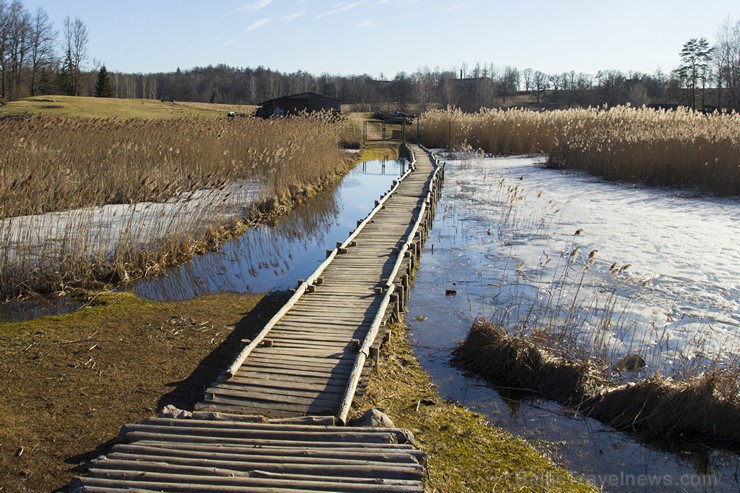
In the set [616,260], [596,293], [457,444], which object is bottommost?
[457,444]

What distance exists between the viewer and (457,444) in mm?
4746

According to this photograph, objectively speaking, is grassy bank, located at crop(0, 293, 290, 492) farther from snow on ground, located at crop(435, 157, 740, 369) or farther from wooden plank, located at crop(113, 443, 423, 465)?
snow on ground, located at crop(435, 157, 740, 369)

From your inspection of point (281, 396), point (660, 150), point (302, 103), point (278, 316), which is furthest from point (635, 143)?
point (302, 103)

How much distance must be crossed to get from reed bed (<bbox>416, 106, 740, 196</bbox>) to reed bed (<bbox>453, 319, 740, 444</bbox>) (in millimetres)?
12257

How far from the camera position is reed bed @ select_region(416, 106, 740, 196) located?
1642cm

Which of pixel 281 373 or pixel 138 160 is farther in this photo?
pixel 138 160

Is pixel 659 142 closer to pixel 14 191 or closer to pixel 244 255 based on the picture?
pixel 244 255

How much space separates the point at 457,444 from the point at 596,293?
3.44 m

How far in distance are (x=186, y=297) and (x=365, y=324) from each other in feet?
10.6

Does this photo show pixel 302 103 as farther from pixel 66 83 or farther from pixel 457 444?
pixel 457 444

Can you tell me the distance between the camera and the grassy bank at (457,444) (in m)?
4.27

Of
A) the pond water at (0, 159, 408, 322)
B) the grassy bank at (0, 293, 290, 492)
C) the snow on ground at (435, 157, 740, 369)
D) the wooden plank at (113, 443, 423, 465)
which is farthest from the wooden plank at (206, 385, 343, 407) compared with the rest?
the pond water at (0, 159, 408, 322)

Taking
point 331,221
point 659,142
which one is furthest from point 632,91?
point 331,221

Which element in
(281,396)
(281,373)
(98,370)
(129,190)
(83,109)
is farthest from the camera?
(83,109)
